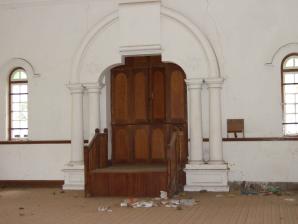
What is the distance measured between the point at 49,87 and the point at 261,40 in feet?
17.8

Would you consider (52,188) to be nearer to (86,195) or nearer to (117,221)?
(86,195)

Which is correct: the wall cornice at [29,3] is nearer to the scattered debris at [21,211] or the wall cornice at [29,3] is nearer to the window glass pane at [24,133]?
the window glass pane at [24,133]

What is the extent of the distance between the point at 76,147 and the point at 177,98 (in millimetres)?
2781

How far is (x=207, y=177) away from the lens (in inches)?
442

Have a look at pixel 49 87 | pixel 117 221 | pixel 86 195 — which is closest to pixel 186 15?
pixel 49 87

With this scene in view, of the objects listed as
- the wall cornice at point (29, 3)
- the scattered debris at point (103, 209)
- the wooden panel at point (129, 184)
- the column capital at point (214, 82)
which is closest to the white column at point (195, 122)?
the column capital at point (214, 82)

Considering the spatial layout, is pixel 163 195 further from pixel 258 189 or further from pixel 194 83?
pixel 194 83

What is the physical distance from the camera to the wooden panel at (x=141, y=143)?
12.5m

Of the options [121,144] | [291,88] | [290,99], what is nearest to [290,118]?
[290,99]

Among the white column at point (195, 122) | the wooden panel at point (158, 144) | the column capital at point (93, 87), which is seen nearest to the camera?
the white column at point (195, 122)

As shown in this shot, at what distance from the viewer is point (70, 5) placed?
41.0 ft

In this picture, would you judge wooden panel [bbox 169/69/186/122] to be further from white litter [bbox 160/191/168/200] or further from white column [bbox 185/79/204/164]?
white litter [bbox 160/191/168/200]

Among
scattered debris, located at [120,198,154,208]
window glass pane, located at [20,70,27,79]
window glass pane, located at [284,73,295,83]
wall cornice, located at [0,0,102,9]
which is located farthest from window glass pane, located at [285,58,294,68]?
window glass pane, located at [20,70,27,79]

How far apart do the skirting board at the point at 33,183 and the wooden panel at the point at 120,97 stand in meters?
2.16
